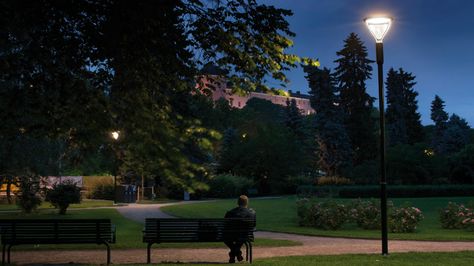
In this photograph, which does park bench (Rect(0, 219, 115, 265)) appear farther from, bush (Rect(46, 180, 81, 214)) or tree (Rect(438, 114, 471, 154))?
tree (Rect(438, 114, 471, 154))

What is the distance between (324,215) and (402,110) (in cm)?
6894

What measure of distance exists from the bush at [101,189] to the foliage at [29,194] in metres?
21.9

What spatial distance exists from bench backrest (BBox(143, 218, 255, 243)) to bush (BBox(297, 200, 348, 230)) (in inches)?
390

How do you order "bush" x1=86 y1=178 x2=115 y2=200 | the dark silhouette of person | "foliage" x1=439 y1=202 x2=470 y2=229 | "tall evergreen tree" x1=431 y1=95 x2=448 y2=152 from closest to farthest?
the dark silhouette of person, "foliage" x1=439 y1=202 x2=470 y2=229, "bush" x1=86 y1=178 x2=115 y2=200, "tall evergreen tree" x1=431 y1=95 x2=448 y2=152

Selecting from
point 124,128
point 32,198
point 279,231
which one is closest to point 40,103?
point 124,128

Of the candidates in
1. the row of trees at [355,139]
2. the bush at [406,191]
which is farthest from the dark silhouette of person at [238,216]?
the row of trees at [355,139]

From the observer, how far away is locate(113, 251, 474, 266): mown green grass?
1118 centimetres

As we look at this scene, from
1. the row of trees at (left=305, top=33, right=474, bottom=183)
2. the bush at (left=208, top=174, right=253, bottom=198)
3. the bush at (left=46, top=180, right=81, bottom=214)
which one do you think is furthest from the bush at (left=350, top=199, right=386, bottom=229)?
the row of trees at (left=305, top=33, right=474, bottom=183)

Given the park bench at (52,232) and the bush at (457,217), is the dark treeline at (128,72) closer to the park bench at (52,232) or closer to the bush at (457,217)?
the park bench at (52,232)

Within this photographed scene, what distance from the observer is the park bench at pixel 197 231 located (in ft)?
39.8

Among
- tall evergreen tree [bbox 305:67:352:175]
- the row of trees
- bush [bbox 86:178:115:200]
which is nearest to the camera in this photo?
bush [bbox 86:178:115:200]

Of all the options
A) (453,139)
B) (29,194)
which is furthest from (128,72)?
(453,139)

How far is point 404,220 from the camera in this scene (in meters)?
19.9

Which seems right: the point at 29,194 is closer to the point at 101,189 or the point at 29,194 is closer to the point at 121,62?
the point at 121,62
